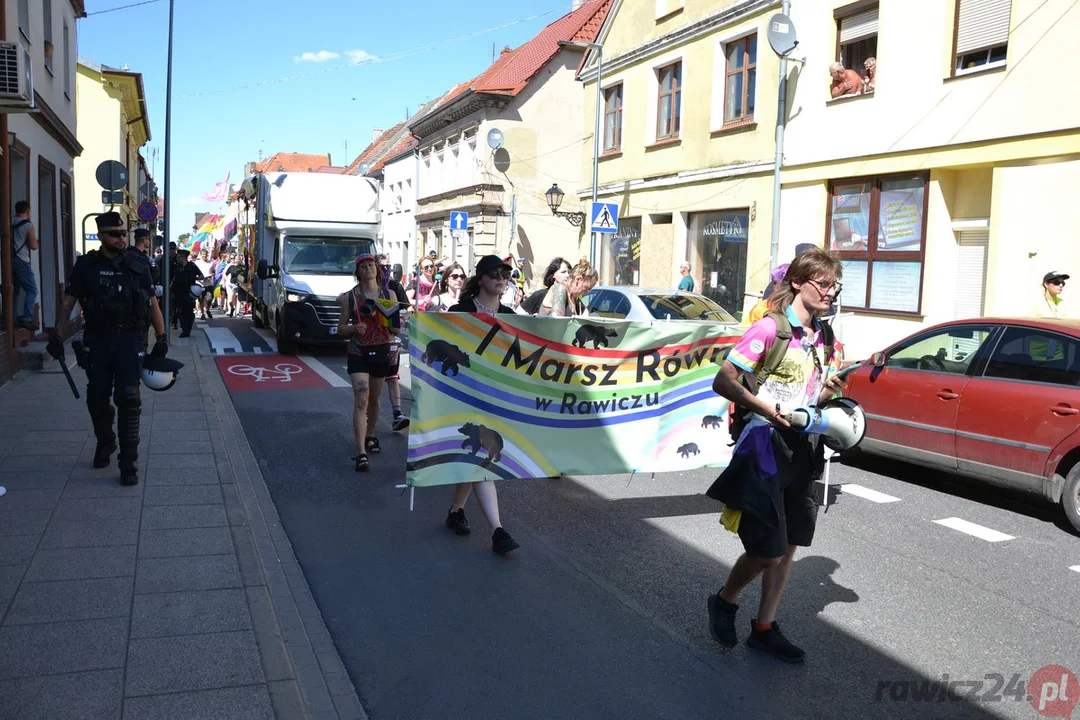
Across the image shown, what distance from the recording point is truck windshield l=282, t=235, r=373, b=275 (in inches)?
731

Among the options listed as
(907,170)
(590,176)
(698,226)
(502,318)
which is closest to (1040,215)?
(907,170)

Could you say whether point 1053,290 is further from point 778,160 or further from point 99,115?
point 99,115

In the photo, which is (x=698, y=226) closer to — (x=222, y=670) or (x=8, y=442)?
(x=8, y=442)

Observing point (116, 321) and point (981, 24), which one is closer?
point (116, 321)

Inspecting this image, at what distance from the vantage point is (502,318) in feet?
20.9

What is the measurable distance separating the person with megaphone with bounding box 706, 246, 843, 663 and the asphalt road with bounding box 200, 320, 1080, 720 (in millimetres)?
656

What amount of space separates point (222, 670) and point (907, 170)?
49.1 feet

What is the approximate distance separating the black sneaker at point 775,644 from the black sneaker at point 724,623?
10cm

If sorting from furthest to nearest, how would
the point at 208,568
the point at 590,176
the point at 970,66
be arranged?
the point at 590,176, the point at 970,66, the point at 208,568

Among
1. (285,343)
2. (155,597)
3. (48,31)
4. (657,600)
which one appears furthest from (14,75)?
(48,31)

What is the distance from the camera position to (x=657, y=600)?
5164 millimetres

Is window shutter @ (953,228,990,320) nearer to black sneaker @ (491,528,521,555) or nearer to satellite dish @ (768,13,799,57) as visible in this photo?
satellite dish @ (768,13,799,57)

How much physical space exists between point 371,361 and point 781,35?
12.5 metres

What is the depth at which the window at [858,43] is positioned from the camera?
16.7 metres
